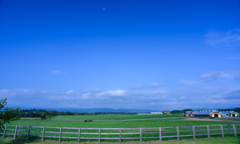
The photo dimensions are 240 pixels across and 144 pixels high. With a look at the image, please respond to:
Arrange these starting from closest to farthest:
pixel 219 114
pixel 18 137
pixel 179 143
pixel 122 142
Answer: pixel 179 143 → pixel 122 142 → pixel 18 137 → pixel 219 114

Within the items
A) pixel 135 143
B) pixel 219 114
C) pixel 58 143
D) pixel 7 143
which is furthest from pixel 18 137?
pixel 219 114

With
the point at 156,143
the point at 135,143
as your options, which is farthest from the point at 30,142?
the point at 156,143

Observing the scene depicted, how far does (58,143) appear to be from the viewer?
55.3 feet

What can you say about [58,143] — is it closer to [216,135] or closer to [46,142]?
[46,142]

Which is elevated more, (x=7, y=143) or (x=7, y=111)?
(x=7, y=111)

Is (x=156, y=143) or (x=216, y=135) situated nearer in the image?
(x=156, y=143)

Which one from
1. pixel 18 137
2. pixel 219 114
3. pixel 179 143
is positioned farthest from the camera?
pixel 219 114

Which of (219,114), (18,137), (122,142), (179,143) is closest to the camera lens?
(179,143)

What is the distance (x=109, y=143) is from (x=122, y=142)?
1494 millimetres

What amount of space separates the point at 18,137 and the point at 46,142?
5380 mm

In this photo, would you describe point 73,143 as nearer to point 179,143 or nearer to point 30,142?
point 30,142

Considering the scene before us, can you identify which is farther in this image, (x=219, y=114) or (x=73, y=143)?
(x=219, y=114)

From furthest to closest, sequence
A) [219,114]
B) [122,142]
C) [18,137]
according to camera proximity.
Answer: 1. [219,114]
2. [18,137]
3. [122,142]

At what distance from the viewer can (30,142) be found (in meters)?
17.3
